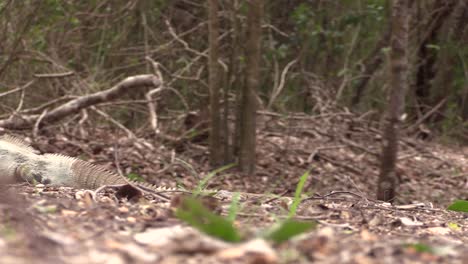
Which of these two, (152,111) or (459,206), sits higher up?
(152,111)

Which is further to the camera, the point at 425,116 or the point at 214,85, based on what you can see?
the point at 425,116

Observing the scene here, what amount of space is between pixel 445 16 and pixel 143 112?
15.5 feet

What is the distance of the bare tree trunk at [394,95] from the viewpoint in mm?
4801

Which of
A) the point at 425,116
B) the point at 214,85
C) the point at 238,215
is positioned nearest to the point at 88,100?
the point at 214,85

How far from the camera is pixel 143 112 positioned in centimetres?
781

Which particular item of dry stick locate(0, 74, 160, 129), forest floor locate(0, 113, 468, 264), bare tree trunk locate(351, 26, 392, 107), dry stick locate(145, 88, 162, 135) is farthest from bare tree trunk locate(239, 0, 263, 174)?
bare tree trunk locate(351, 26, 392, 107)

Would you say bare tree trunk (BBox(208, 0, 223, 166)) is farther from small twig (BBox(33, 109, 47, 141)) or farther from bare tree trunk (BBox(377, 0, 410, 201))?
bare tree trunk (BBox(377, 0, 410, 201))

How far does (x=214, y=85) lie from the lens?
671 centimetres

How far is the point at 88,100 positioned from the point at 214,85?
1.24 m

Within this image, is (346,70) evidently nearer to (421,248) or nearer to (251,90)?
(251,90)

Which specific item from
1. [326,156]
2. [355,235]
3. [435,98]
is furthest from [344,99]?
[355,235]

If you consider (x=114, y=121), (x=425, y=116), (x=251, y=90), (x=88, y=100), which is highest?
A: (x=251, y=90)

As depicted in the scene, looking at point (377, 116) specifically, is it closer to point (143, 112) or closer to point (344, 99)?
point (344, 99)

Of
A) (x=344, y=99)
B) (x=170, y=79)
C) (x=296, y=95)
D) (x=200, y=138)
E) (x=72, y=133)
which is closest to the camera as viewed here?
(x=72, y=133)
